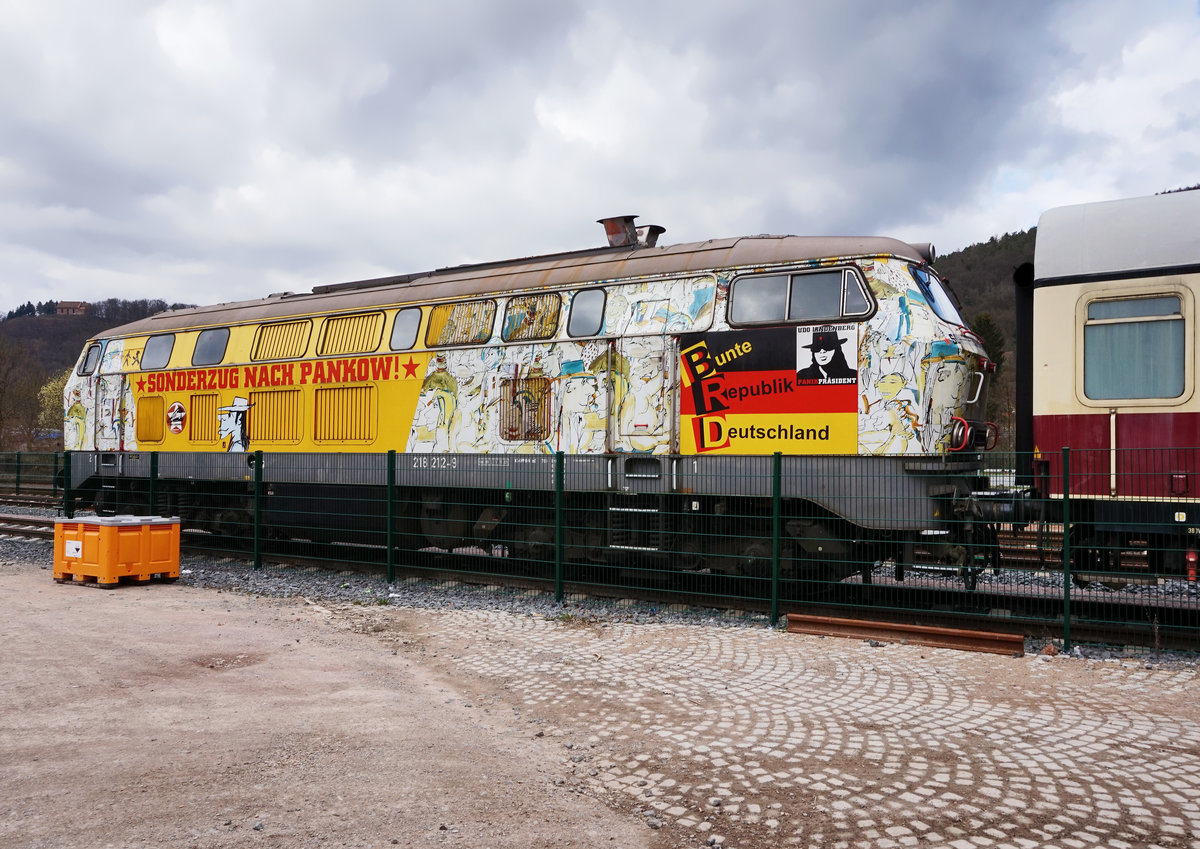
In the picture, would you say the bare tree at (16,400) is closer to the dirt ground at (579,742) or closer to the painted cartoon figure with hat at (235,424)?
the painted cartoon figure with hat at (235,424)

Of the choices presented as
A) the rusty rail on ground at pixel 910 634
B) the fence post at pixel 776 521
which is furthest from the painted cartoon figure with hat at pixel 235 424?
the rusty rail on ground at pixel 910 634

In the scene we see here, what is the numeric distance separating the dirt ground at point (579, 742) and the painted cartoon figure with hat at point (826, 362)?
97.4 inches

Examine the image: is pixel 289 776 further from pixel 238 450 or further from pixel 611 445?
pixel 238 450

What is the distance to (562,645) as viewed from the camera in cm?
761

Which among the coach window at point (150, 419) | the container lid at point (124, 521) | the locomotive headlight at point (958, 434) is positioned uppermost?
the coach window at point (150, 419)

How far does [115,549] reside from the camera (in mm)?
10602

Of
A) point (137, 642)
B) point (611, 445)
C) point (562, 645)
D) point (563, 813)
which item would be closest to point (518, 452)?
point (611, 445)

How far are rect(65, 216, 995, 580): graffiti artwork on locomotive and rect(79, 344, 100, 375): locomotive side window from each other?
9.38 feet

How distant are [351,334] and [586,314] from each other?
3887 mm

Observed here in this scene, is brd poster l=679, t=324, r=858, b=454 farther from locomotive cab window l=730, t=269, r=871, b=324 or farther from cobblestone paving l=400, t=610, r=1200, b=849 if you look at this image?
cobblestone paving l=400, t=610, r=1200, b=849

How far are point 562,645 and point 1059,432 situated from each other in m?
5.16

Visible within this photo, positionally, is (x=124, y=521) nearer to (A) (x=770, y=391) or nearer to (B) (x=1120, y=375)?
(A) (x=770, y=391)

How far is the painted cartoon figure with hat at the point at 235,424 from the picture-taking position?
12883mm

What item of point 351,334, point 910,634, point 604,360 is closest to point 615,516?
point 604,360
